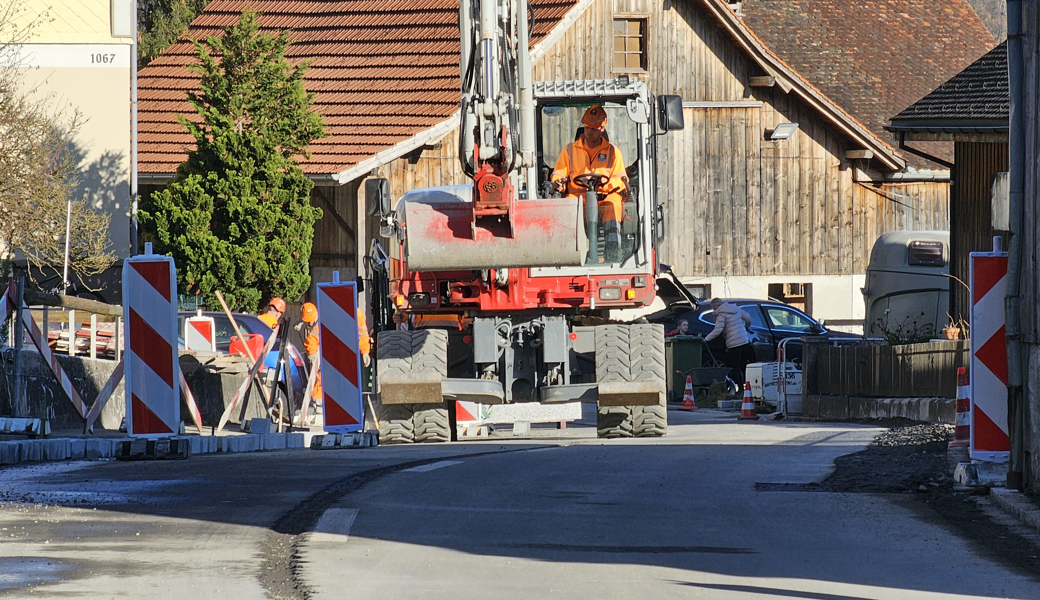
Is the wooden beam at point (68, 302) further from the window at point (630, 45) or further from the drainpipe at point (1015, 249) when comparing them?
the window at point (630, 45)

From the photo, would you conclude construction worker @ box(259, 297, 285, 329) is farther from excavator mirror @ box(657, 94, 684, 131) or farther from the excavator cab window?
excavator mirror @ box(657, 94, 684, 131)

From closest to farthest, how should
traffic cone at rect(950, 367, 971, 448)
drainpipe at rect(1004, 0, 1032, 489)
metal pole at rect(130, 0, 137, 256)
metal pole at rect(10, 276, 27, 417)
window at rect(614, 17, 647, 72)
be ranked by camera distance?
drainpipe at rect(1004, 0, 1032, 489) < traffic cone at rect(950, 367, 971, 448) < metal pole at rect(10, 276, 27, 417) < metal pole at rect(130, 0, 137, 256) < window at rect(614, 17, 647, 72)

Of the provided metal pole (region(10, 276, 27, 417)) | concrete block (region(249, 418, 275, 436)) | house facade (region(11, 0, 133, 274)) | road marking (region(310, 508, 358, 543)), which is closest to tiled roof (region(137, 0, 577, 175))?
house facade (region(11, 0, 133, 274))

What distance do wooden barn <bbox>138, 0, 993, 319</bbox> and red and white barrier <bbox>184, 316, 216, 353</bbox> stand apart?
40.1ft

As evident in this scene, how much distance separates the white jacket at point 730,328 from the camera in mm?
28391

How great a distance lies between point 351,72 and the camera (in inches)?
1342

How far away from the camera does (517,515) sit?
28.4ft

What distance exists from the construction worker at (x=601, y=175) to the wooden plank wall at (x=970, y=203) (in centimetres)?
931

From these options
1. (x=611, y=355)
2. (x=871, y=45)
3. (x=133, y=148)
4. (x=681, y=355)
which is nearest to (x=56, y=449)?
(x=611, y=355)

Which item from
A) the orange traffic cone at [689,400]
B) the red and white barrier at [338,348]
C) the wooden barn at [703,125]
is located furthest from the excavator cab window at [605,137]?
the wooden barn at [703,125]

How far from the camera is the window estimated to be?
35562mm

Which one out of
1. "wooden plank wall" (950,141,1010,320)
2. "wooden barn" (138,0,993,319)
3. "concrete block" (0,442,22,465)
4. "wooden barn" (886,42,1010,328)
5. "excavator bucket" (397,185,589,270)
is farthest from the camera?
"wooden barn" (138,0,993,319)

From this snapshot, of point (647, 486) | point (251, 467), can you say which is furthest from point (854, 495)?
point (251, 467)

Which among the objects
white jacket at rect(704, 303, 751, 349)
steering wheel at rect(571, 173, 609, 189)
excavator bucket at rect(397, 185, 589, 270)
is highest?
steering wheel at rect(571, 173, 609, 189)
